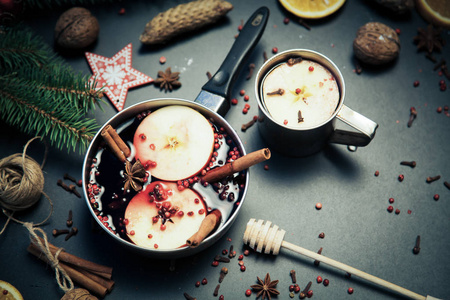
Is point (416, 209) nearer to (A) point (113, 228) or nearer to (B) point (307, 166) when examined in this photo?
(B) point (307, 166)

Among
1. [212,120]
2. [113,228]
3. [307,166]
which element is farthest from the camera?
[307,166]

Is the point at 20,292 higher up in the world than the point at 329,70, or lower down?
lower down

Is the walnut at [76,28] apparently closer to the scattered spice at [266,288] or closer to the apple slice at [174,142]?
the apple slice at [174,142]

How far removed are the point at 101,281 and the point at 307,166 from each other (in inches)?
29.0

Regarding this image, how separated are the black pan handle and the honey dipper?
41 centimetres

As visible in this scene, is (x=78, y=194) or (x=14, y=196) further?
(x=78, y=194)

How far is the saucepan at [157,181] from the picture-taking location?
49.8 inches

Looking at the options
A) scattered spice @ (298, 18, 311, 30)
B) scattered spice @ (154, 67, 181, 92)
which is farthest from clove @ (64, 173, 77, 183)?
scattered spice @ (298, 18, 311, 30)

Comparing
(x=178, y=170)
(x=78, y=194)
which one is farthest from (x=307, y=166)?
(x=78, y=194)

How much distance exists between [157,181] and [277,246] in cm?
40

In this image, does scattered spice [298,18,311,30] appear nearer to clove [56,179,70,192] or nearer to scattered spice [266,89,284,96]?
scattered spice [266,89,284,96]

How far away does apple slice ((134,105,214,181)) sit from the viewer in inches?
52.1

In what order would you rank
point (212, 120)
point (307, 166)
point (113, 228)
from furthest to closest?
point (307, 166) < point (212, 120) < point (113, 228)

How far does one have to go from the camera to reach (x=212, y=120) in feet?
4.51
